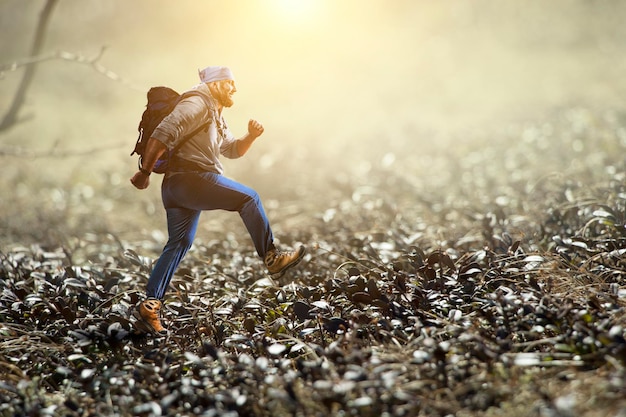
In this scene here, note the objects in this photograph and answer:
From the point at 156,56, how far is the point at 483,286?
71.5 feet

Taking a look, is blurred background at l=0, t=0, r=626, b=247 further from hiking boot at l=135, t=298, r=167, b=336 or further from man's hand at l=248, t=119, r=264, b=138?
hiking boot at l=135, t=298, r=167, b=336

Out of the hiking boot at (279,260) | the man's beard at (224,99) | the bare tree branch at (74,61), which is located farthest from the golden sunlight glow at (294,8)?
the hiking boot at (279,260)

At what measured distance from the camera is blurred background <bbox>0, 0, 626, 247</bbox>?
13.3 meters

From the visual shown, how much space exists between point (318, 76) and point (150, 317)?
1748cm

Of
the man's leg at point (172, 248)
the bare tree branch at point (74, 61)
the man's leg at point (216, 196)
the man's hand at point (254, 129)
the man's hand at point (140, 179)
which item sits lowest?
the man's leg at point (172, 248)

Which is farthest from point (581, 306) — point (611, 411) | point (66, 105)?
point (66, 105)

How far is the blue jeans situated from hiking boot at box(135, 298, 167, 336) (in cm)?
18

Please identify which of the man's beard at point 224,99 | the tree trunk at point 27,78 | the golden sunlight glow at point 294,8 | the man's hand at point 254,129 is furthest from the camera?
the golden sunlight glow at point 294,8

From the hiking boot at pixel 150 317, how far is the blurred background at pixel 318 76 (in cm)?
535

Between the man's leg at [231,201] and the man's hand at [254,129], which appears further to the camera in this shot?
the man's hand at [254,129]

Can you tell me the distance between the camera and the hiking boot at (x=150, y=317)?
4379mm

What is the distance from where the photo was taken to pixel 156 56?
79.2 ft

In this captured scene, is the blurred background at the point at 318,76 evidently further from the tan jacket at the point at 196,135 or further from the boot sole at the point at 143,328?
the boot sole at the point at 143,328

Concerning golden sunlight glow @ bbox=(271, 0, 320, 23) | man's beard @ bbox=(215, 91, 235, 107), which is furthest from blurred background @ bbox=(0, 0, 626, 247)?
man's beard @ bbox=(215, 91, 235, 107)
